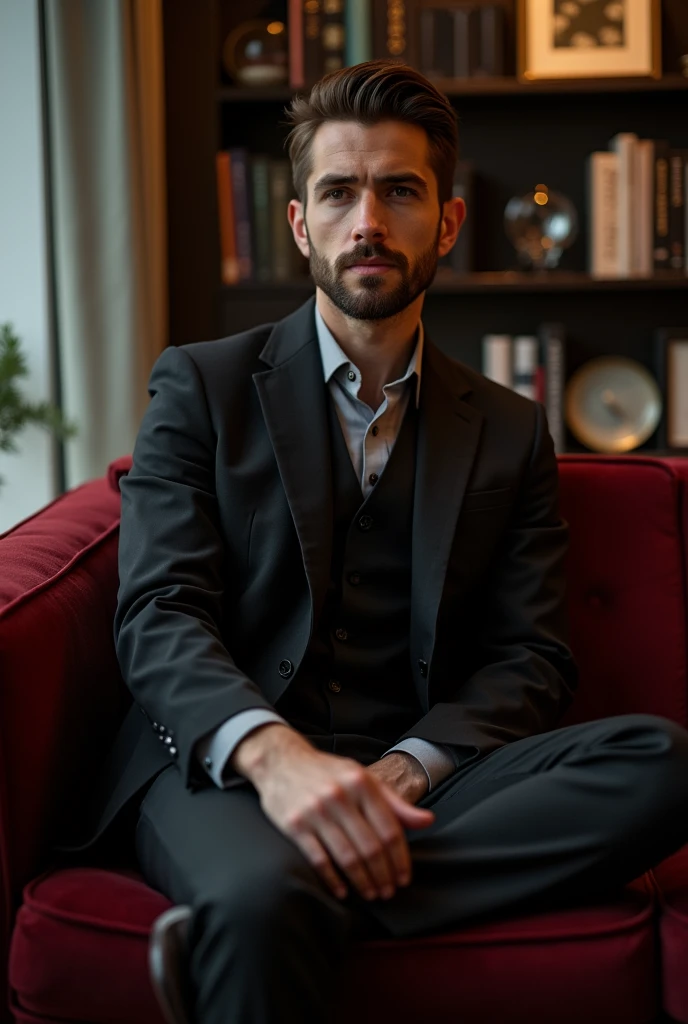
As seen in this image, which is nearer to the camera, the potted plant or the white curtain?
the potted plant

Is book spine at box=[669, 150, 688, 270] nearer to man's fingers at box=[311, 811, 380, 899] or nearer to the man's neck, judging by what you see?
the man's neck

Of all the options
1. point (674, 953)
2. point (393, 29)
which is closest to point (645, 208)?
point (393, 29)

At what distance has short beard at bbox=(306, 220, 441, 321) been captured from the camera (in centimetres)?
159

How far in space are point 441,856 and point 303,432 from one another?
1.95 ft

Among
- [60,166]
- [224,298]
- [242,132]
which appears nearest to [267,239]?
[224,298]

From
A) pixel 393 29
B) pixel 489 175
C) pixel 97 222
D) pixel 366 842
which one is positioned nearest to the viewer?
pixel 366 842

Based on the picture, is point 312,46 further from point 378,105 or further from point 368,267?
point 368,267

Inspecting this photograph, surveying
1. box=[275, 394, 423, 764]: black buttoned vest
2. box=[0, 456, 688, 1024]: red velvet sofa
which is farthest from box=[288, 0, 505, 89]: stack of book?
box=[0, 456, 688, 1024]: red velvet sofa

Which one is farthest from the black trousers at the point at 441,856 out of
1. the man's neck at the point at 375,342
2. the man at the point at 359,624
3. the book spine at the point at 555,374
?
the book spine at the point at 555,374

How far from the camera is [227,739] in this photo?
1.25 m

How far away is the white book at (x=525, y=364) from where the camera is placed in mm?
3014

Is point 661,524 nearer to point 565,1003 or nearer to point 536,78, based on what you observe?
point 565,1003

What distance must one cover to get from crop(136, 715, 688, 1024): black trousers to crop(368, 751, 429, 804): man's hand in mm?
79

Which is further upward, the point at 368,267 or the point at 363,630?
the point at 368,267
